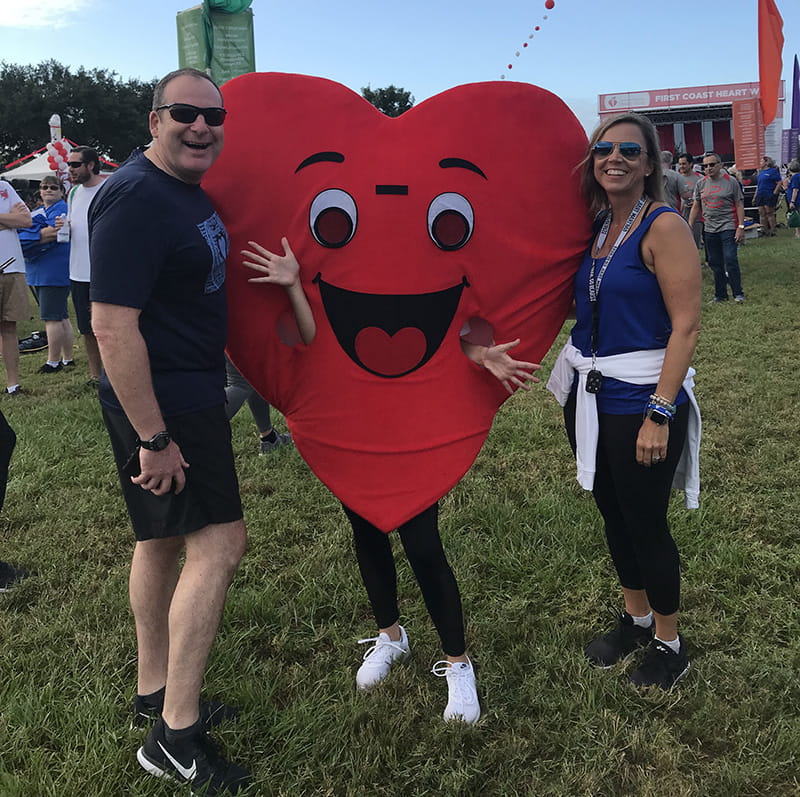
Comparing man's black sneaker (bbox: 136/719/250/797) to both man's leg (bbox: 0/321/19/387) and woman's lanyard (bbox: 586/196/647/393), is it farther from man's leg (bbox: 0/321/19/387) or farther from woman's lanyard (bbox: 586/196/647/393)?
man's leg (bbox: 0/321/19/387)

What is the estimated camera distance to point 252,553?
131 inches

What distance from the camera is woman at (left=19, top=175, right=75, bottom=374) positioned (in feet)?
21.5

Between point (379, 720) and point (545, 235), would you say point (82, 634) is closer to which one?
point (379, 720)

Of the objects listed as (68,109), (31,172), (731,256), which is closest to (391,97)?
(68,109)

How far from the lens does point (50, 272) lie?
260 inches

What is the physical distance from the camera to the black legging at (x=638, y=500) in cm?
212

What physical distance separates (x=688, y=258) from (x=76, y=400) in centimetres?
535

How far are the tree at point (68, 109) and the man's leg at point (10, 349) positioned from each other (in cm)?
4007

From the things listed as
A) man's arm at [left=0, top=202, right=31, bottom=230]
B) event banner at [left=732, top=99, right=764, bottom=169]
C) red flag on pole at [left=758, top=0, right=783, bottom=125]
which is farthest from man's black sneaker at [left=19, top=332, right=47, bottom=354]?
event banner at [left=732, top=99, right=764, bottom=169]

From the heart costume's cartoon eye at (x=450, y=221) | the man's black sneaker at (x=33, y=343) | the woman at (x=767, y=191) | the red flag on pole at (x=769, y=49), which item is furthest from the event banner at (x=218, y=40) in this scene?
the woman at (x=767, y=191)

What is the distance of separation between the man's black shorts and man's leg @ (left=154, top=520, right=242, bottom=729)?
0.07m

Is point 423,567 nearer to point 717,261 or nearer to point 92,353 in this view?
point 92,353

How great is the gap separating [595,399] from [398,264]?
78 centimetres

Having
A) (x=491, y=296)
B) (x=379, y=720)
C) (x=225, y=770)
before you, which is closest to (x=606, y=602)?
(x=379, y=720)
